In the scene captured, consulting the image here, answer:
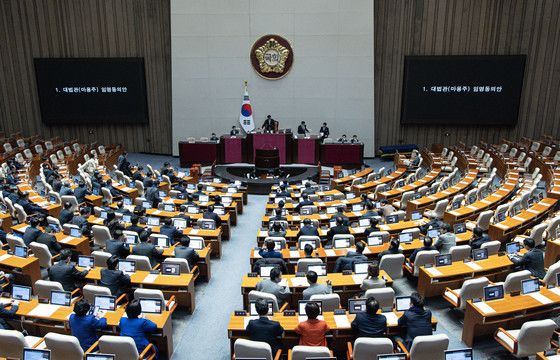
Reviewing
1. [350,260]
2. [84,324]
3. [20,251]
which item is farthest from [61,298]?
[350,260]

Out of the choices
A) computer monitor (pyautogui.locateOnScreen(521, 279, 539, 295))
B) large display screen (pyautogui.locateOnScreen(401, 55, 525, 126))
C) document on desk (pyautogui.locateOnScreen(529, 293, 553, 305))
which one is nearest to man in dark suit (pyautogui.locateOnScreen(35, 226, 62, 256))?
computer monitor (pyautogui.locateOnScreen(521, 279, 539, 295))

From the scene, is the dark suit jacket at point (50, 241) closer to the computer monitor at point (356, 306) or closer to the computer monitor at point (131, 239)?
the computer monitor at point (131, 239)

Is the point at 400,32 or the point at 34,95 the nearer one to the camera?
the point at 400,32

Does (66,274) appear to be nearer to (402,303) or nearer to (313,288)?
(313,288)

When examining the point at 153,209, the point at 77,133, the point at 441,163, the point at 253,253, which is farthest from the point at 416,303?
the point at 77,133

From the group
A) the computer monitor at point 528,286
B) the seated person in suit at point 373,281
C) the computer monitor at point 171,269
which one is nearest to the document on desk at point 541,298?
the computer monitor at point 528,286

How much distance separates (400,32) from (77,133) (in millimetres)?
17346

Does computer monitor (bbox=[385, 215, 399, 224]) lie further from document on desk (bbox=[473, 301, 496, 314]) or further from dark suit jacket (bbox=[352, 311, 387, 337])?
dark suit jacket (bbox=[352, 311, 387, 337])

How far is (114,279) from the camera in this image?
24.8 feet

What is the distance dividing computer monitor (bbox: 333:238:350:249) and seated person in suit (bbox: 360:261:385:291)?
2.12m

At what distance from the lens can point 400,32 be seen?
21.6 meters

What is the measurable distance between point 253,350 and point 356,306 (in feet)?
6.01

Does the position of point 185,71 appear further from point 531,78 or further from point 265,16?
point 531,78

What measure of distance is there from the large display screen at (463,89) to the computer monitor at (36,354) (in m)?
19.6
